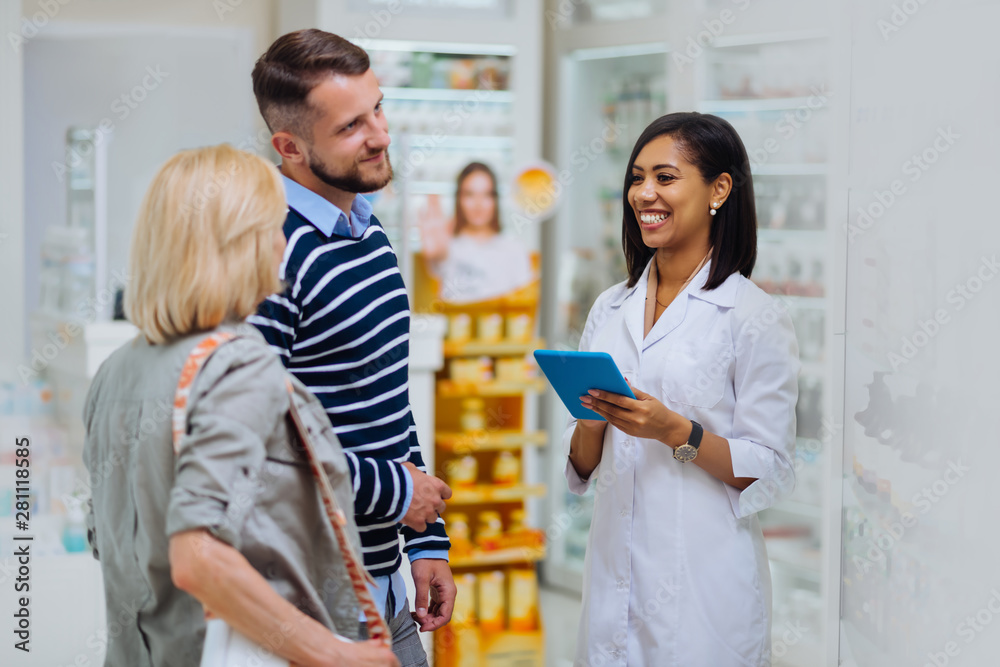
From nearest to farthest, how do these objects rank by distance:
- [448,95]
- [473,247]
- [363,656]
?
[363,656] < [473,247] < [448,95]

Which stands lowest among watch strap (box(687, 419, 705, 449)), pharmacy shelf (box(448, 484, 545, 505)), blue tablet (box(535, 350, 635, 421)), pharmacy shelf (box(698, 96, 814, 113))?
pharmacy shelf (box(448, 484, 545, 505))

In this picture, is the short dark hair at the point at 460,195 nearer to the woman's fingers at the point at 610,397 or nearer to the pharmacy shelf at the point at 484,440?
the pharmacy shelf at the point at 484,440

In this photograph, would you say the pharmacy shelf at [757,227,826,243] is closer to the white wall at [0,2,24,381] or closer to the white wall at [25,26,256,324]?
the white wall at [25,26,256,324]

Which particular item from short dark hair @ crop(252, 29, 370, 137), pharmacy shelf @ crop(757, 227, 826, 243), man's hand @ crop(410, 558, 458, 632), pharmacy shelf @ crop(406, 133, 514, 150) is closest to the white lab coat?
man's hand @ crop(410, 558, 458, 632)

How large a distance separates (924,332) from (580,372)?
0.64 m

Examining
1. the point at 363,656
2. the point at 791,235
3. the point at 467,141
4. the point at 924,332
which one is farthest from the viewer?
the point at 467,141

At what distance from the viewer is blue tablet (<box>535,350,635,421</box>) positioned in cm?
157

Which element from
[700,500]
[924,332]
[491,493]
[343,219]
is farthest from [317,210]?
[491,493]

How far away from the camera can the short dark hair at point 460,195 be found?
4.47 metres

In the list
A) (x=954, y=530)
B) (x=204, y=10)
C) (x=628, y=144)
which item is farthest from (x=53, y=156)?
(x=954, y=530)

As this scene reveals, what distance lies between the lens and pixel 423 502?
4.84ft

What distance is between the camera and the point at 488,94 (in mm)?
4863

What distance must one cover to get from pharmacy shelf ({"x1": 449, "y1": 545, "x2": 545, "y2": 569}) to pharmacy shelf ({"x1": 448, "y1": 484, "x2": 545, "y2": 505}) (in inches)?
9.4

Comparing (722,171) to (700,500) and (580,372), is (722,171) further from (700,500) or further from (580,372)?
(700,500)
